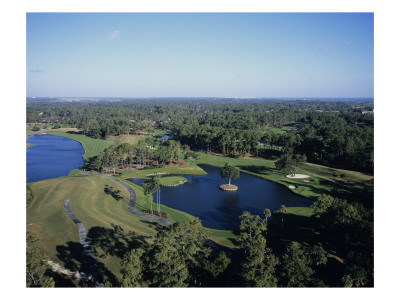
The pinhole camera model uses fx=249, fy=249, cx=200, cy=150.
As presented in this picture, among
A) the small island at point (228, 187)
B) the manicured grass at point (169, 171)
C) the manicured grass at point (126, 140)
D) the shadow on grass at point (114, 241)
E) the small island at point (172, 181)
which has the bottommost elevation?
the shadow on grass at point (114, 241)

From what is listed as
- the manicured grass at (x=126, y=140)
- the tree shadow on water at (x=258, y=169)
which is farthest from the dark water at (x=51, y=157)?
the tree shadow on water at (x=258, y=169)

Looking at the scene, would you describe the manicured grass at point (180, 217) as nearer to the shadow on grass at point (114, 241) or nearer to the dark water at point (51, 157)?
the shadow on grass at point (114, 241)

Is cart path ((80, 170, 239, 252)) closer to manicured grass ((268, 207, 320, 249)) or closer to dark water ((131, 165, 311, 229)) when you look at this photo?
dark water ((131, 165, 311, 229))

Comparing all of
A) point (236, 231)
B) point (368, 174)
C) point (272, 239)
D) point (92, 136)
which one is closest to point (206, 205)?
point (236, 231)

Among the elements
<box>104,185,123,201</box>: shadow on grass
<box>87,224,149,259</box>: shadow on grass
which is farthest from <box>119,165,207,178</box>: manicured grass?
<box>87,224,149,259</box>: shadow on grass

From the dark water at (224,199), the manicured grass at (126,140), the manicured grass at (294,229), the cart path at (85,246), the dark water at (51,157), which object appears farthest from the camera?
the manicured grass at (126,140)

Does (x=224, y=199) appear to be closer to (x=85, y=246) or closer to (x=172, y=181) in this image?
(x=172, y=181)
